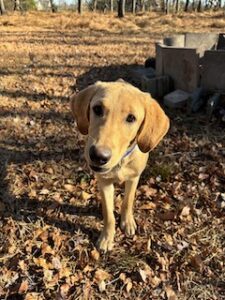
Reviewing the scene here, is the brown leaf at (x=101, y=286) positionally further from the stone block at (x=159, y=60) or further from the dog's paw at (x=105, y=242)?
the stone block at (x=159, y=60)

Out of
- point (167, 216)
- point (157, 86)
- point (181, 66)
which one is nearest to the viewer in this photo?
point (167, 216)

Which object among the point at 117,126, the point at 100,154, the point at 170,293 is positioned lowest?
the point at 170,293

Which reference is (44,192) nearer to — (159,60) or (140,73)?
(159,60)

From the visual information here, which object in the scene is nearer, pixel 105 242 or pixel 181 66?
pixel 105 242

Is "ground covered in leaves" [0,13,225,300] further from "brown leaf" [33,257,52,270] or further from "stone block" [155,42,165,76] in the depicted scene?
"stone block" [155,42,165,76]

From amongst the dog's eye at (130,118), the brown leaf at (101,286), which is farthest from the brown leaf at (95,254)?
the dog's eye at (130,118)

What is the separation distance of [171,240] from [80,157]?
182 cm

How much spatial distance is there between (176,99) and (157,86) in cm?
61

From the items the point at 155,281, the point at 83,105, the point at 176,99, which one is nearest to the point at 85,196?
the point at 155,281

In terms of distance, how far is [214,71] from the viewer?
607 centimetres

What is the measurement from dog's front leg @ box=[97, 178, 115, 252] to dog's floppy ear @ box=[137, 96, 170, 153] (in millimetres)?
737

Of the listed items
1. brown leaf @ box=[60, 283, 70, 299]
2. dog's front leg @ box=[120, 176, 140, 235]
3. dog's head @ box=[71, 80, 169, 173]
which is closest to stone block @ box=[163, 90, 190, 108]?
dog's front leg @ box=[120, 176, 140, 235]

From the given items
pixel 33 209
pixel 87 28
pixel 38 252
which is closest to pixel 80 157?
pixel 33 209

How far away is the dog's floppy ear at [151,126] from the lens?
9.60ft
